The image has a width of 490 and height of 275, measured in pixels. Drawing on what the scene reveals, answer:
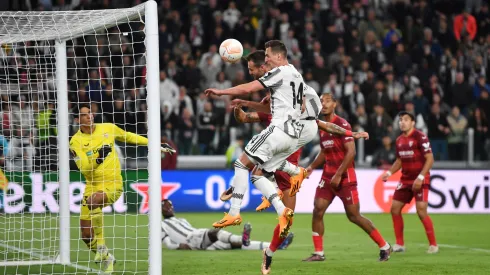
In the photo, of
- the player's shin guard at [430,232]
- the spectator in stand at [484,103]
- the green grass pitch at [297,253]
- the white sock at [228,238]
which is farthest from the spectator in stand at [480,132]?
the white sock at [228,238]

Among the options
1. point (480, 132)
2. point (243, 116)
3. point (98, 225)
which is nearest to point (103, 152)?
point (98, 225)

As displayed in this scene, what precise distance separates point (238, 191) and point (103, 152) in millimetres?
2304

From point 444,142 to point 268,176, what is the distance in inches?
500

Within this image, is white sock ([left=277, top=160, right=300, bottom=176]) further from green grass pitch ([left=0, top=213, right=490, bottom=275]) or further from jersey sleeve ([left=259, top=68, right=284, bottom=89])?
green grass pitch ([left=0, top=213, right=490, bottom=275])

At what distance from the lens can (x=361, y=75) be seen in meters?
24.7

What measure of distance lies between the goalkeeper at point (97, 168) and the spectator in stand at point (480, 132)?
12.5m

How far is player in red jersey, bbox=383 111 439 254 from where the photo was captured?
1373cm

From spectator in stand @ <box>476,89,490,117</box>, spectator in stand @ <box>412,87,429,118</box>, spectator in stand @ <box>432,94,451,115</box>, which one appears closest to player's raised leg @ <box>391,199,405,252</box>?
spectator in stand @ <box>432,94,451,115</box>

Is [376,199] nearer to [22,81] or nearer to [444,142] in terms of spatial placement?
[444,142]

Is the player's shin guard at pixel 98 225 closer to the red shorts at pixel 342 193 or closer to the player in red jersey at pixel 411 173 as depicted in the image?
the red shorts at pixel 342 193

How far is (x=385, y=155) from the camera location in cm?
2198

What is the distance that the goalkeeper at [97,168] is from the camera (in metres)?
11.1

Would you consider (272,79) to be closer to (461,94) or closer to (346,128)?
(346,128)

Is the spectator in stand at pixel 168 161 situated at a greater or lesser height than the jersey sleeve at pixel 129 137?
lesser
